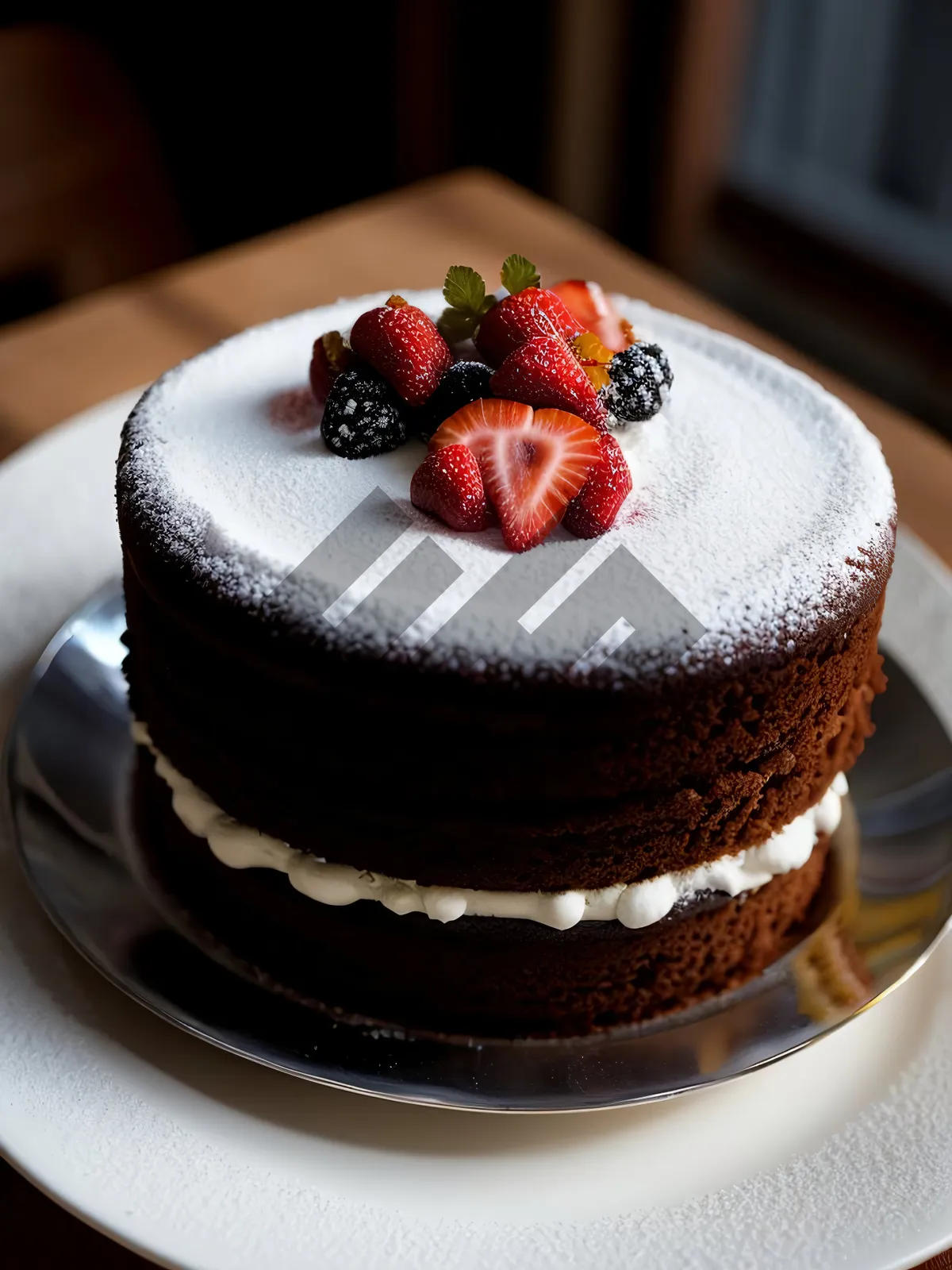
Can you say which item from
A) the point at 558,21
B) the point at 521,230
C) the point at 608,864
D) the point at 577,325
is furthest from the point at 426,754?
the point at 558,21

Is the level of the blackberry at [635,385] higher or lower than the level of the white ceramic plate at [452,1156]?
higher

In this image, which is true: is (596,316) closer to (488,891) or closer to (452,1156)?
(488,891)

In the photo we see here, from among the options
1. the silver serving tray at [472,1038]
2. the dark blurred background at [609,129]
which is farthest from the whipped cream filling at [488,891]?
the dark blurred background at [609,129]

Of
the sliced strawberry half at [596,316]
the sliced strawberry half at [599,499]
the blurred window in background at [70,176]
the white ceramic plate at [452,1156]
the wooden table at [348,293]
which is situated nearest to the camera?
the white ceramic plate at [452,1156]

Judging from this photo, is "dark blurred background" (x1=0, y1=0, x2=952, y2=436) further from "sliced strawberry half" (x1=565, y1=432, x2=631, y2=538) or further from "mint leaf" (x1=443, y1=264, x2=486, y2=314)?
"sliced strawberry half" (x1=565, y1=432, x2=631, y2=538)

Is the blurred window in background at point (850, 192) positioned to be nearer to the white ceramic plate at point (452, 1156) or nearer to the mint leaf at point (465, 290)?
the mint leaf at point (465, 290)
